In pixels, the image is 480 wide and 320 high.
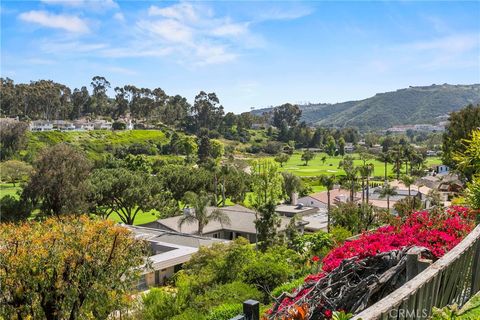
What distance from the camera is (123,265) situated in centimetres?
1303

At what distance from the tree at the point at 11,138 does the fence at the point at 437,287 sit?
230 feet

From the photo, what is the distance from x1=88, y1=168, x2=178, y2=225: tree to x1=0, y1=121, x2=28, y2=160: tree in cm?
3409

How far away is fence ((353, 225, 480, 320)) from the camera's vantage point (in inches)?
143

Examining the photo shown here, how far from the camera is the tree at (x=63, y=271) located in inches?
449

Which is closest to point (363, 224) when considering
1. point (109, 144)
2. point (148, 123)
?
point (109, 144)

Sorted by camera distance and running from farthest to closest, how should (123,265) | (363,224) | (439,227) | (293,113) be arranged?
(293,113), (363,224), (123,265), (439,227)

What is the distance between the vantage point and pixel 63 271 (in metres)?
11.9

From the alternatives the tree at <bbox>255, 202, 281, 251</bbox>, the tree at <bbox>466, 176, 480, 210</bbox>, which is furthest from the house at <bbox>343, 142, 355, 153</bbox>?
the tree at <bbox>466, 176, 480, 210</bbox>

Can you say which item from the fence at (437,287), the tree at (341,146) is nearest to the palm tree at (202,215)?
the fence at (437,287)

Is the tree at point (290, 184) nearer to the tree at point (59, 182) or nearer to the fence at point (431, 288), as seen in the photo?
the tree at point (59, 182)

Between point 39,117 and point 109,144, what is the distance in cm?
3375

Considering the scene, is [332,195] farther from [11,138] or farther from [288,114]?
[288,114]

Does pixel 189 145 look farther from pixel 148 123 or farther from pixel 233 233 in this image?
pixel 233 233

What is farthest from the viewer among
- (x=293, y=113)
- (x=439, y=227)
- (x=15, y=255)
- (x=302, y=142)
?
(x=293, y=113)
